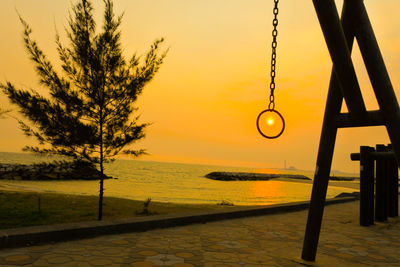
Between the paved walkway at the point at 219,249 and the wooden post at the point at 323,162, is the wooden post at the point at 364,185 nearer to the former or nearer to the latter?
the paved walkway at the point at 219,249

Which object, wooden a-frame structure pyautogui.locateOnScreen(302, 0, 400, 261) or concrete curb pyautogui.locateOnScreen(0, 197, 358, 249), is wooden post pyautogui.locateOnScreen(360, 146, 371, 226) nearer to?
concrete curb pyautogui.locateOnScreen(0, 197, 358, 249)

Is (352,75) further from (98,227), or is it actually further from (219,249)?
(98,227)

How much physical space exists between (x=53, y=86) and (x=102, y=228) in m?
3.96

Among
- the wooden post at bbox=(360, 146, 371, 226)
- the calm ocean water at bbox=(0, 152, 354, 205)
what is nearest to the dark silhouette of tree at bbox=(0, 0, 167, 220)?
the calm ocean water at bbox=(0, 152, 354, 205)

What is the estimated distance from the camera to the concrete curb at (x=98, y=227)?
430 centimetres

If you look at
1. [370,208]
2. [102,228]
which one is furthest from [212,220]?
[370,208]

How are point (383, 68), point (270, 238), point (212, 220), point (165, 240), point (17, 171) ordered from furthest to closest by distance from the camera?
point (17, 171), point (212, 220), point (270, 238), point (165, 240), point (383, 68)

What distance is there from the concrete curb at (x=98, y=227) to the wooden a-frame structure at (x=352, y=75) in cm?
313

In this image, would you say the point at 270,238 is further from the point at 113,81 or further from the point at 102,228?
the point at 113,81

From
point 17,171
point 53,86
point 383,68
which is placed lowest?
point 17,171

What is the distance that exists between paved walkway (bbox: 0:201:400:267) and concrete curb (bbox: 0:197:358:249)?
6.6 inches

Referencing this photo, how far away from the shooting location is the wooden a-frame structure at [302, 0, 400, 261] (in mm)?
3514

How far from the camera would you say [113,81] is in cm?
764

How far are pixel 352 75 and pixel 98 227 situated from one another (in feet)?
14.6
